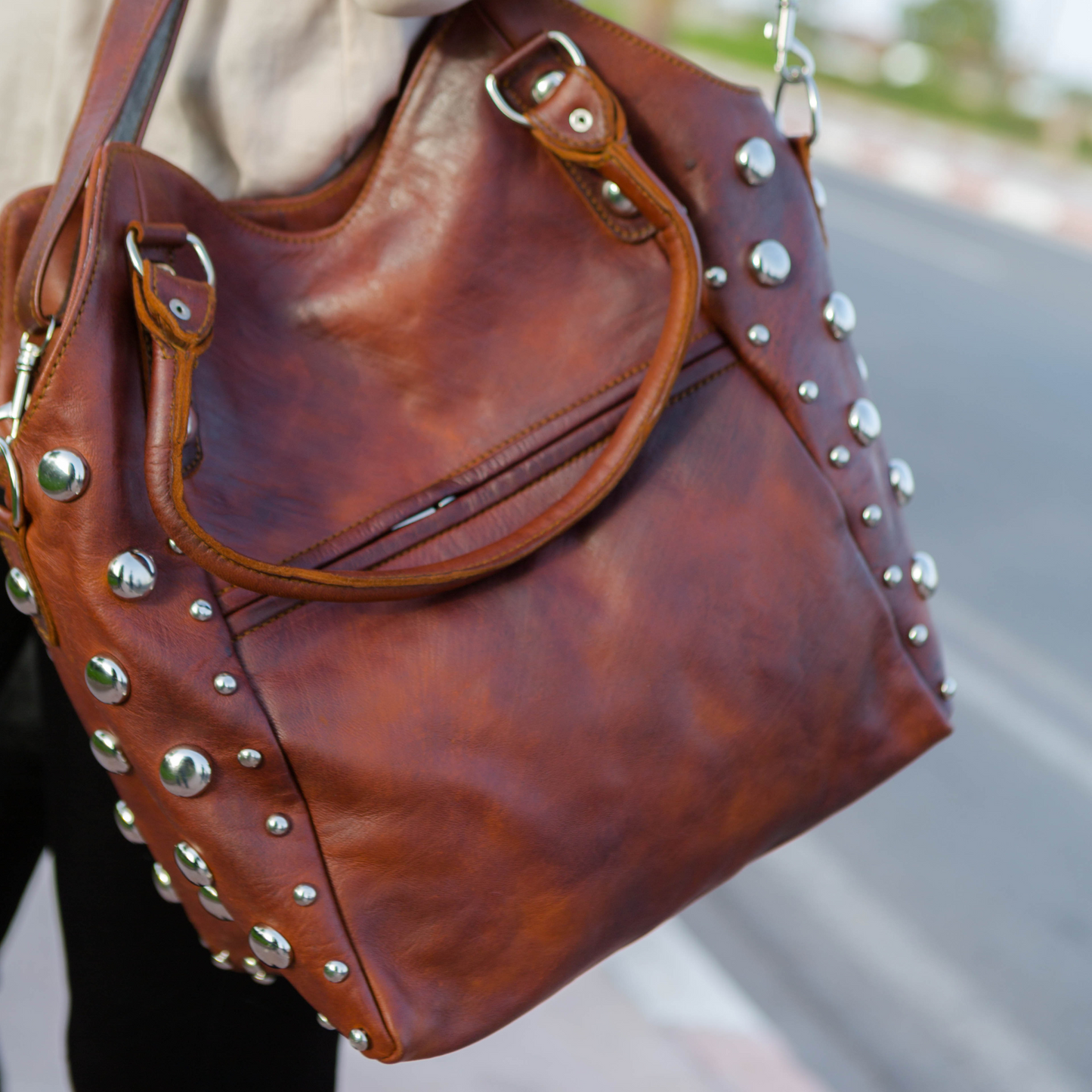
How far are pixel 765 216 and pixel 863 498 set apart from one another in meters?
0.22

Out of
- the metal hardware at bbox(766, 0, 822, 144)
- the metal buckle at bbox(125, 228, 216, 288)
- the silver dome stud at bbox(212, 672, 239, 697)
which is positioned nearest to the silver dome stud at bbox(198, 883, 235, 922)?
the silver dome stud at bbox(212, 672, 239, 697)

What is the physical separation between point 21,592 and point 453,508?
0.28 metres

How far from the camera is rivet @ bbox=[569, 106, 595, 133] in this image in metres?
0.77

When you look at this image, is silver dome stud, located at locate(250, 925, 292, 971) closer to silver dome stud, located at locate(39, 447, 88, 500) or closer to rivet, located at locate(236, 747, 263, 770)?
rivet, located at locate(236, 747, 263, 770)

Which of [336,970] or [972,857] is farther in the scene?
[972,857]

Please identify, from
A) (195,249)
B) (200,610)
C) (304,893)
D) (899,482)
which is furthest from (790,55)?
(304,893)

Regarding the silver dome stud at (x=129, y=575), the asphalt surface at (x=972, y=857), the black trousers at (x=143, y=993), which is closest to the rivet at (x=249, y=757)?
the silver dome stud at (x=129, y=575)

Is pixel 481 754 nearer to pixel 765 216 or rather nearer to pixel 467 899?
pixel 467 899

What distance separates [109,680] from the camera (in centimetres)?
70

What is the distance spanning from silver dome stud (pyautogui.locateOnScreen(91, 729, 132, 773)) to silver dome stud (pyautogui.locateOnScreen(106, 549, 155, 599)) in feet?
0.35

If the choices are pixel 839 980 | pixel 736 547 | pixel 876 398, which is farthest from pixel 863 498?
pixel 876 398

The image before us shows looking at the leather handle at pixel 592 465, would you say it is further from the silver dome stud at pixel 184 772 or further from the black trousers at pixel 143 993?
the black trousers at pixel 143 993

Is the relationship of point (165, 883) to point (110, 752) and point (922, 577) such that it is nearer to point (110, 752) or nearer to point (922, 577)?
point (110, 752)

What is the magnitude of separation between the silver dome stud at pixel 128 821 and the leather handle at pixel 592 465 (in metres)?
0.22
